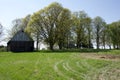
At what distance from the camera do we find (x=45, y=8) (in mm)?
72750

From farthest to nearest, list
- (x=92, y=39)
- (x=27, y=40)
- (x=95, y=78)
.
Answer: (x=92, y=39), (x=27, y=40), (x=95, y=78)

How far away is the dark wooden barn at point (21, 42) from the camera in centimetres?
7068

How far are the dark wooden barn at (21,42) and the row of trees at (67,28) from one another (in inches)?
91.9

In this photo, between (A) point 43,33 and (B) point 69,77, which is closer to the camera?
(B) point 69,77

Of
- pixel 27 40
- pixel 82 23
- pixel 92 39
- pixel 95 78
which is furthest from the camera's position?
pixel 92 39

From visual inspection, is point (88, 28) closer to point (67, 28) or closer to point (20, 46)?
point (67, 28)

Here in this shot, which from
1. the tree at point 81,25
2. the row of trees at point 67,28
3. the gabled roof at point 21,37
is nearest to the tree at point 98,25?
the row of trees at point 67,28

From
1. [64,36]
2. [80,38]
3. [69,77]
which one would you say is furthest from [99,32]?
[69,77]

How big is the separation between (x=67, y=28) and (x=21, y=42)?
15.1 metres

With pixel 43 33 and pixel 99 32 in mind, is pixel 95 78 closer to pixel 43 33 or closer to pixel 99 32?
pixel 43 33

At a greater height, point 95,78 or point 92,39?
point 92,39

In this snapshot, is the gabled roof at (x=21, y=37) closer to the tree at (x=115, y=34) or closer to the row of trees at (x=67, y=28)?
the row of trees at (x=67, y=28)

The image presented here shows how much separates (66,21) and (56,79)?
181 feet

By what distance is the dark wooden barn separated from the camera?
7068 cm
